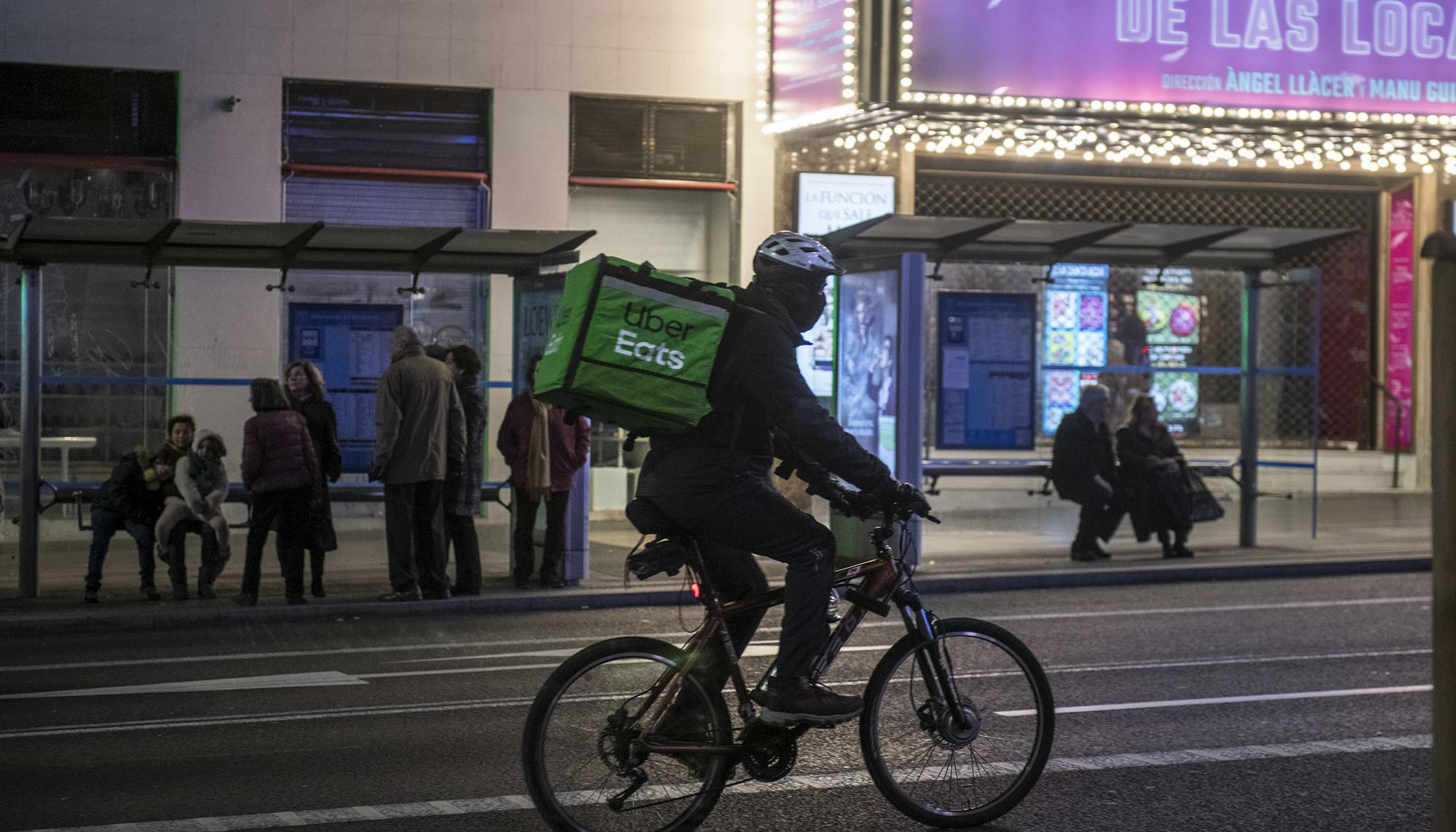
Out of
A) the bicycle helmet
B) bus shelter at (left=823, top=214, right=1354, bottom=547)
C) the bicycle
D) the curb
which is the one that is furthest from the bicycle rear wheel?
bus shelter at (left=823, top=214, right=1354, bottom=547)

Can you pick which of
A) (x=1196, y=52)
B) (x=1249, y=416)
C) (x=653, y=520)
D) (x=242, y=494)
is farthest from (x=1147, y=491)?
(x=653, y=520)

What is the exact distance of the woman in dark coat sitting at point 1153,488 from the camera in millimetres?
15922

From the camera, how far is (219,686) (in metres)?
9.17

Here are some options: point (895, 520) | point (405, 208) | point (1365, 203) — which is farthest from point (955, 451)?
point (895, 520)

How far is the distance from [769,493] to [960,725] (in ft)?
3.49

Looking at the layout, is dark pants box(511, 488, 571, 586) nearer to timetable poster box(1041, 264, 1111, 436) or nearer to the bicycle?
timetable poster box(1041, 264, 1111, 436)

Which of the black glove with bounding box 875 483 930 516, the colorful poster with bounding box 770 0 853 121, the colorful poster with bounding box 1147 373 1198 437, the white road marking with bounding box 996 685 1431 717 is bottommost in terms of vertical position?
the white road marking with bounding box 996 685 1431 717

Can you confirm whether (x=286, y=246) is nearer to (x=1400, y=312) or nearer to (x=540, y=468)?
(x=540, y=468)

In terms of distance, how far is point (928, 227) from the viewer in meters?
15.3

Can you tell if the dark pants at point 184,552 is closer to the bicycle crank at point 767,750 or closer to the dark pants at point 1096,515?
the dark pants at point 1096,515

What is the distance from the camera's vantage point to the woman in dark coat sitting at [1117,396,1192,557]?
15.9m

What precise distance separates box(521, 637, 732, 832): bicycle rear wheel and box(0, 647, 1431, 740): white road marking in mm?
1922

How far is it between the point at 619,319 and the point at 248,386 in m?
9.72

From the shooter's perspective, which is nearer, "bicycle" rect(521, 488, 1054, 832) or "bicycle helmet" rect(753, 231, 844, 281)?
"bicycle" rect(521, 488, 1054, 832)
